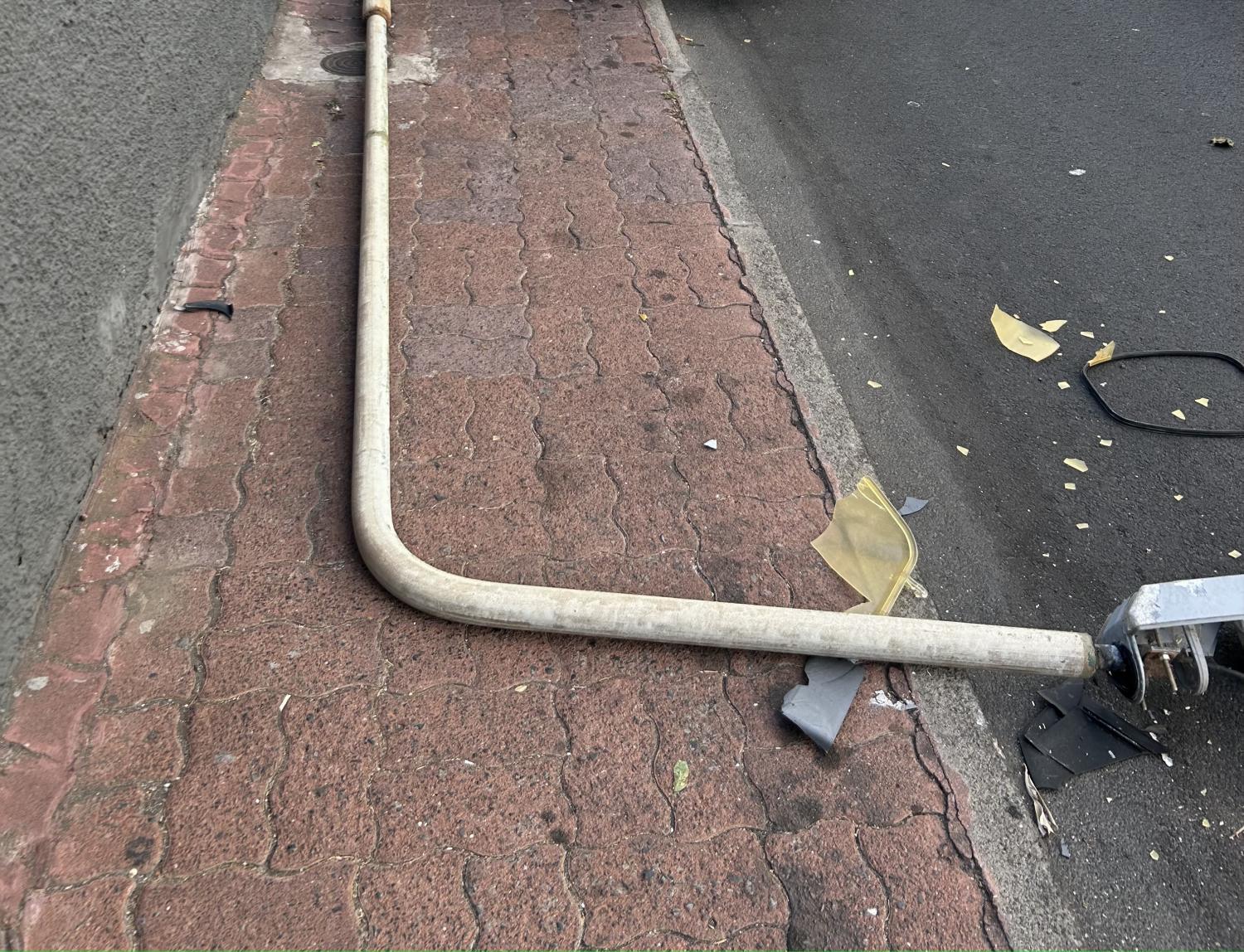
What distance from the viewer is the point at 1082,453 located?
336 cm

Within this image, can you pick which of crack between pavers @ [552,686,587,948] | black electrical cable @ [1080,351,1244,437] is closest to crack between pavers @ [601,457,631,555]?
crack between pavers @ [552,686,587,948]

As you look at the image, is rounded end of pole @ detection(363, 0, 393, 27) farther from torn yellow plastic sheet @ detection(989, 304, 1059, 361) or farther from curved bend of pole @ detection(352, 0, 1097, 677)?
curved bend of pole @ detection(352, 0, 1097, 677)

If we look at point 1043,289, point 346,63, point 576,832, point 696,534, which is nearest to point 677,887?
point 576,832

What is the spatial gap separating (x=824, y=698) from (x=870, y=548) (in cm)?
59

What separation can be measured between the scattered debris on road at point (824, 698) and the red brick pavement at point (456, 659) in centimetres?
4

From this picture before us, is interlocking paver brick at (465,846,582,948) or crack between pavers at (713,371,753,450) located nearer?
interlocking paver brick at (465,846,582,948)

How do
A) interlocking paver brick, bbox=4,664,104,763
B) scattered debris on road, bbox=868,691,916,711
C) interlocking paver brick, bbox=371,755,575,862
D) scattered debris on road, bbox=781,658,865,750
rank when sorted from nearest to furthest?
interlocking paver brick, bbox=371,755,575,862, interlocking paver brick, bbox=4,664,104,763, scattered debris on road, bbox=781,658,865,750, scattered debris on road, bbox=868,691,916,711

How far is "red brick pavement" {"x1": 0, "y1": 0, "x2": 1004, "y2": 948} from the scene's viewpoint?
214 cm

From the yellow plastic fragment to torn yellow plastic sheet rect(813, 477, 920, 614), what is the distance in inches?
48.4

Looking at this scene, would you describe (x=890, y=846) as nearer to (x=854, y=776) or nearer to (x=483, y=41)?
(x=854, y=776)

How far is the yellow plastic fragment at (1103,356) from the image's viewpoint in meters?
3.69

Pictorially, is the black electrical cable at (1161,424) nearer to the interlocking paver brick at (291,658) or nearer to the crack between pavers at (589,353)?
the crack between pavers at (589,353)

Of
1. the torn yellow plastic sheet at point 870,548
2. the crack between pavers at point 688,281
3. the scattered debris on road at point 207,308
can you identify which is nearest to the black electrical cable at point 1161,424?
the torn yellow plastic sheet at point 870,548

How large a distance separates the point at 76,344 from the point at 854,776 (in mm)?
2571
